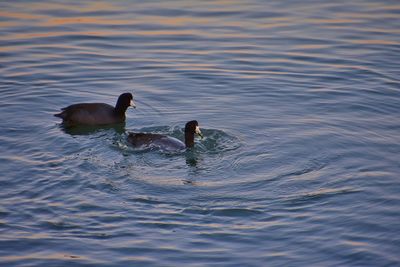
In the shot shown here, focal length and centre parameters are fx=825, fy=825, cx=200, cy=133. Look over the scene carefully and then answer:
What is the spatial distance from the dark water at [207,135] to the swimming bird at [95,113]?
23cm

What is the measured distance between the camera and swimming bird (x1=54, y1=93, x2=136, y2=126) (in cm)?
1537

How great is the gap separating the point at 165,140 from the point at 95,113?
7.11 ft

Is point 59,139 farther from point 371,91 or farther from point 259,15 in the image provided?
point 259,15

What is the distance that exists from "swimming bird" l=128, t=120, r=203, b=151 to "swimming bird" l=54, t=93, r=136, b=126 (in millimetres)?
1458

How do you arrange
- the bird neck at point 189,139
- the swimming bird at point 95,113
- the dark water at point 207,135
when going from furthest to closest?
the swimming bird at point 95,113 < the bird neck at point 189,139 < the dark water at point 207,135

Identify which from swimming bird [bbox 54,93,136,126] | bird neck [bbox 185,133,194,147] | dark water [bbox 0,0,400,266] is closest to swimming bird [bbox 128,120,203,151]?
bird neck [bbox 185,133,194,147]

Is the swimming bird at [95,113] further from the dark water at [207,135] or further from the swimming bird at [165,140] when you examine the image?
the swimming bird at [165,140]

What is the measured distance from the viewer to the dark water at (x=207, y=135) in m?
10.7

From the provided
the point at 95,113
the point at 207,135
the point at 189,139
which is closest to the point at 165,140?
the point at 189,139

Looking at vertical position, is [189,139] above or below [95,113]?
below

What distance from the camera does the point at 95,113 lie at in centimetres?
1554

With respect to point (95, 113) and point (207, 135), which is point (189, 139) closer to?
point (207, 135)

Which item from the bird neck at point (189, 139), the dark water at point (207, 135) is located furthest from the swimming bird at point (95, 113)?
the bird neck at point (189, 139)

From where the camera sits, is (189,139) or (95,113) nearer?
(189,139)
